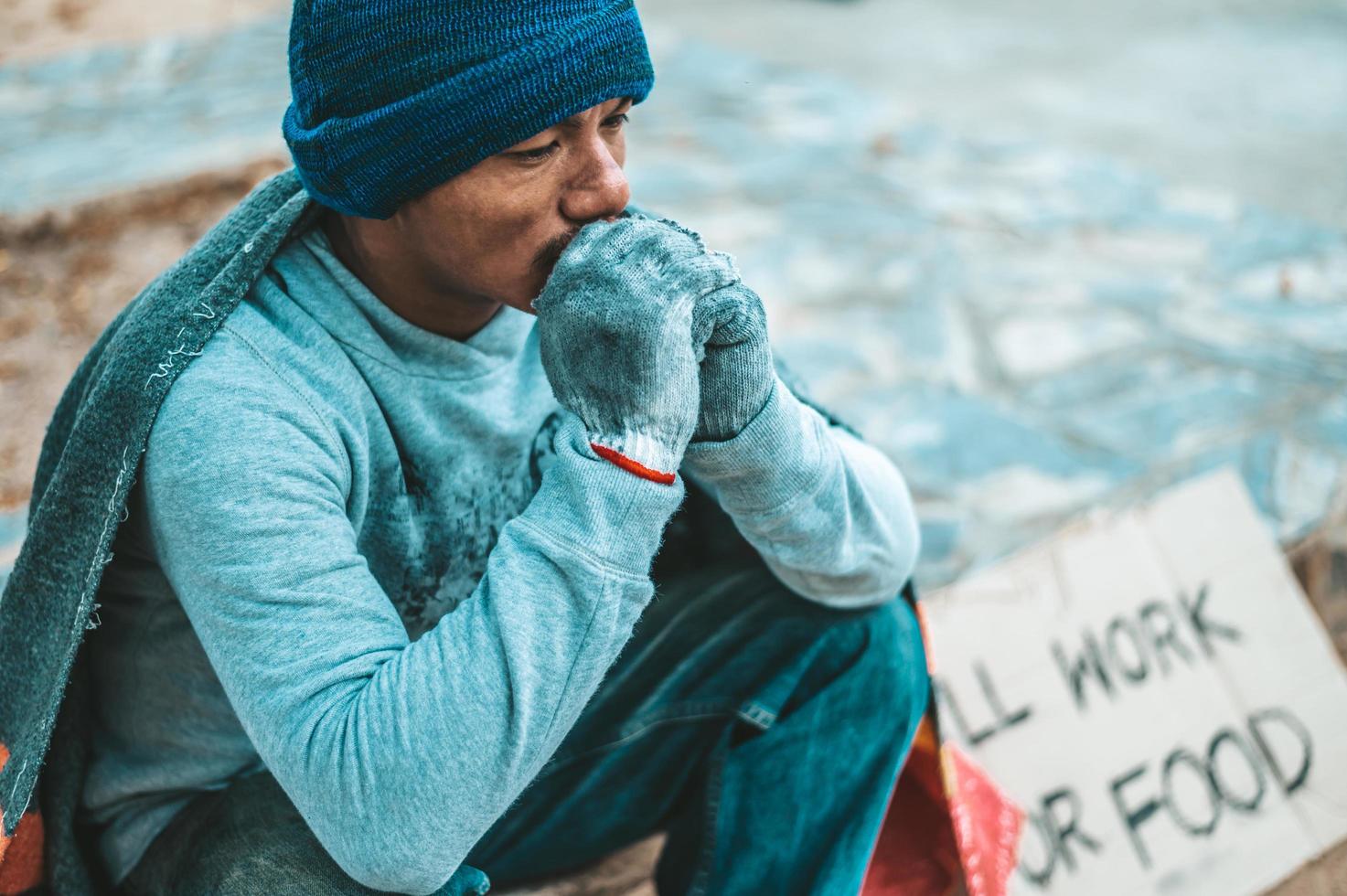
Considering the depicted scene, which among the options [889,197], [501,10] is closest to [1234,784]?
[501,10]

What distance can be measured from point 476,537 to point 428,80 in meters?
0.58

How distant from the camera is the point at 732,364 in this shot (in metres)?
1.28

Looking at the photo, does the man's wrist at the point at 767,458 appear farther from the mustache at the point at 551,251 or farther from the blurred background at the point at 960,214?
the blurred background at the point at 960,214

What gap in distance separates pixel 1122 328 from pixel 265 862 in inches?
112

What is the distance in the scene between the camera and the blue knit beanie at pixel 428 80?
1175 millimetres

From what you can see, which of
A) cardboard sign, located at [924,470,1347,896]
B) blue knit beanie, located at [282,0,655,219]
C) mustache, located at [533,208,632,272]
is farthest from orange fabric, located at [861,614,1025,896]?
blue knit beanie, located at [282,0,655,219]

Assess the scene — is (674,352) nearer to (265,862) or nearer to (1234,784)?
(265,862)

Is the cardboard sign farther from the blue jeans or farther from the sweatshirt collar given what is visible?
the sweatshirt collar

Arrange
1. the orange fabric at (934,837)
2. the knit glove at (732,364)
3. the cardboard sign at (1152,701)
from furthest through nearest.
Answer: the cardboard sign at (1152,701), the orange fabric at (934,837), the knit glove at (732,364)

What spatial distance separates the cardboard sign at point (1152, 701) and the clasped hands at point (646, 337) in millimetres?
1174

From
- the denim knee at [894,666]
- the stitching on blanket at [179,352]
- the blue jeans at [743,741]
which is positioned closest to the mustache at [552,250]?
the stitching on blanket at [179,352]

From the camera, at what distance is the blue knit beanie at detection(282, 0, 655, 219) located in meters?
1.17

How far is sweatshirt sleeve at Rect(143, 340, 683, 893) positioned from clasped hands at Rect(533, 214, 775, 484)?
0.17 feet

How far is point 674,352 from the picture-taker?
120cm
